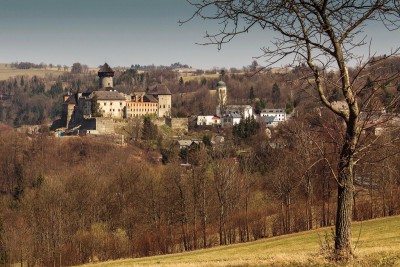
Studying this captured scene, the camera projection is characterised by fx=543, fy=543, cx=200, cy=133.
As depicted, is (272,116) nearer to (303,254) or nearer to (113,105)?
(113,105)

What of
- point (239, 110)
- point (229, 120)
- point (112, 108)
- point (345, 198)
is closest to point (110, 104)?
point (112, 108)

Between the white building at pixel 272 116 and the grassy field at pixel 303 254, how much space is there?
6724cm

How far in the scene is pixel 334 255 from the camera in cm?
786

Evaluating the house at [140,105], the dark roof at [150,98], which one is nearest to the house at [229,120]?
the house at [140,105]

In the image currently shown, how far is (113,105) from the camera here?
80.6 m

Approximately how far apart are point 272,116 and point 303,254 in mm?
86257

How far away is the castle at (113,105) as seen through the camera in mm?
79875

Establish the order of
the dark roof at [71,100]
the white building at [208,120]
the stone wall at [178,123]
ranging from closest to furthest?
the stone wall at [178,123] < the dark roof at [71,100] < the white building at [208,120]

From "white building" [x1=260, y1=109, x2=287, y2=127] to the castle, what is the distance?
18.0 meters

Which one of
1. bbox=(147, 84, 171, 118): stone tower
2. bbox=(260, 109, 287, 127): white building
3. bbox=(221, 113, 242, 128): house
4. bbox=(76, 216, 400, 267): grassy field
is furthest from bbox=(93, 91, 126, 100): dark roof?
bbox=(76, 216, 400, 267): grassy field

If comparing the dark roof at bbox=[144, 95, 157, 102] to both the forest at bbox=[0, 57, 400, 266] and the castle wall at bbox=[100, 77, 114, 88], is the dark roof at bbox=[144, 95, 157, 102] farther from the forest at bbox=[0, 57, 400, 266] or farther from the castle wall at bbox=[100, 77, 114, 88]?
the forest at bbox=[0, 57, 400, 266]

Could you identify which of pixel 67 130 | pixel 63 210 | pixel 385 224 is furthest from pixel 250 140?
pixel 385 224

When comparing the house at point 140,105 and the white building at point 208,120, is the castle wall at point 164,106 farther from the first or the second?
the white building at point 208,120

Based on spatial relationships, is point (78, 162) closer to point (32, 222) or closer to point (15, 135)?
point (15, 135)
